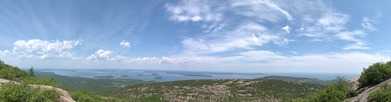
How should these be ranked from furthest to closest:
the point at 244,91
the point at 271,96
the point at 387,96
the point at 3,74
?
the point at 244,91 → the point at 271,96 → the point at 3,74 → the point at 387,96

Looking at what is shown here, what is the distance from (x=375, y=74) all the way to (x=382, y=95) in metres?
9.55

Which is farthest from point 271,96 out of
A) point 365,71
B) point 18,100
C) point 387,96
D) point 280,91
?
point 18,100

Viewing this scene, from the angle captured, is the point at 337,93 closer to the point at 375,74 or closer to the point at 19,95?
the point at 375,74

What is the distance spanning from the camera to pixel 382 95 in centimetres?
2148

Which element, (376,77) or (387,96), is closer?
(387,96)

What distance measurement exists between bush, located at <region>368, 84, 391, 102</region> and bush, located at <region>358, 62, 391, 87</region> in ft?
21.5

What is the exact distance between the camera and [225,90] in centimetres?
17400

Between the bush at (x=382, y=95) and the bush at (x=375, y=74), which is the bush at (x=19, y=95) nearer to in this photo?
the bush at (x=382, y=95)

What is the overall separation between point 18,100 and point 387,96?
85.2 feet

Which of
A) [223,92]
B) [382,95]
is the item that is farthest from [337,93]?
[223,92]

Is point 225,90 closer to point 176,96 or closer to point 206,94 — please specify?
point 206,94

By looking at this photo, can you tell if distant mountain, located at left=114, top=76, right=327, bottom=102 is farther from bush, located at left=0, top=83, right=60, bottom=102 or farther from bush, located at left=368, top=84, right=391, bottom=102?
bush, located at left=0, top=83, right=60, bottom=102

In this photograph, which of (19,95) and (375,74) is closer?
(19,95)

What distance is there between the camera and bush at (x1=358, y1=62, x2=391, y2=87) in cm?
2886
